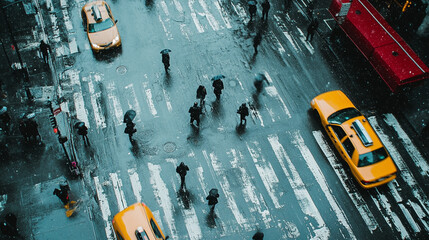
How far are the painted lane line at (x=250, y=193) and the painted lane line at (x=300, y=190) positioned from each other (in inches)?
56.9

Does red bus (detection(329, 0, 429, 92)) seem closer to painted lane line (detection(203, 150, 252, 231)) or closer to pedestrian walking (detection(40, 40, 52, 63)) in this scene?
painted lane line (detection(203, 150, 252, 231))

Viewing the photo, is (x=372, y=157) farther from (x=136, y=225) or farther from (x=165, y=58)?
(x=165, y=58)

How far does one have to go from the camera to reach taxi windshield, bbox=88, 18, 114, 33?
69.3 feet

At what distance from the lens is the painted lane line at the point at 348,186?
49.1 feet

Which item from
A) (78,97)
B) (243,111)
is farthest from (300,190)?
(78,97)

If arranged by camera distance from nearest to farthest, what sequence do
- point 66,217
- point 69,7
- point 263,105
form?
point 66,217 → point 263,105 → point 69,7

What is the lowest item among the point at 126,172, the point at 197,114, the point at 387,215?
the point at 387,215

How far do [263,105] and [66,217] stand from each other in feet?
32.9

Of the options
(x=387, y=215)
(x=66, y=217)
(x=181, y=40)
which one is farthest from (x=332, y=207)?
(x=181, y=40)

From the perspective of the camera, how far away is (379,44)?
1955 centimetres

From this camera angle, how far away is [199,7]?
24.0 m

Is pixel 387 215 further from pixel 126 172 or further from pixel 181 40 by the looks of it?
pixel 181 40

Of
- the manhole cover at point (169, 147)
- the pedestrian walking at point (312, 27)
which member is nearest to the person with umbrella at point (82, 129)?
the manhole cover at point (169, 147)

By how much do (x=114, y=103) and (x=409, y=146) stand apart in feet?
45.4
